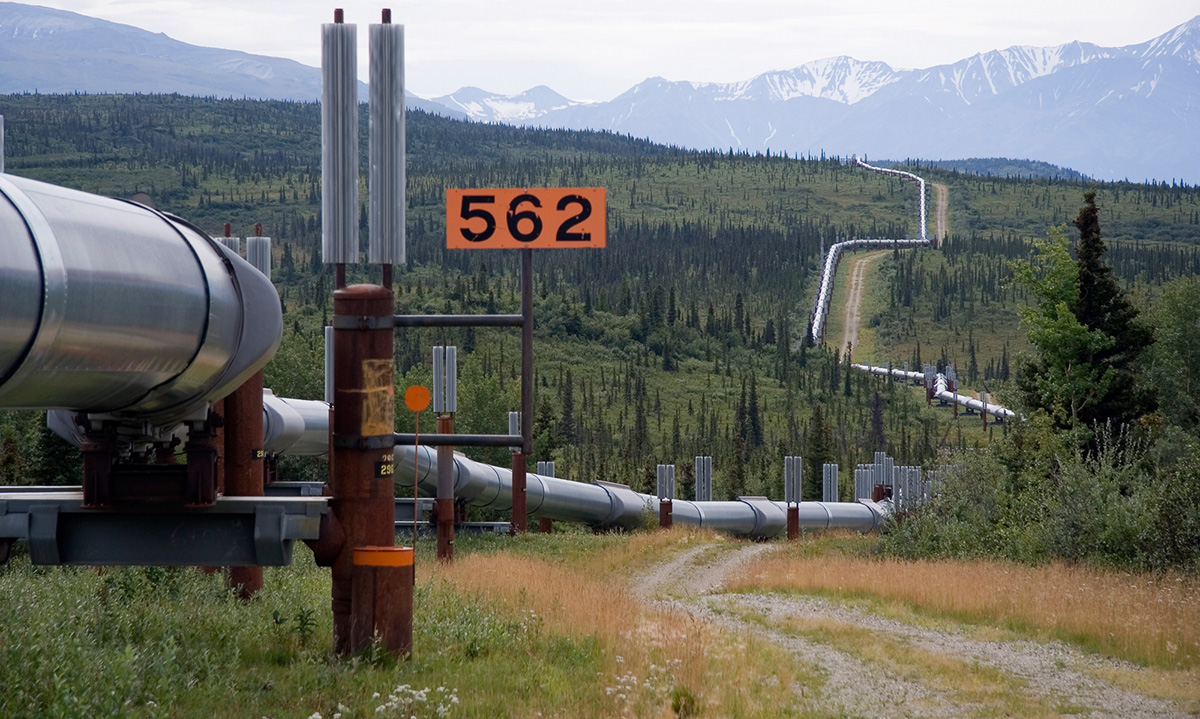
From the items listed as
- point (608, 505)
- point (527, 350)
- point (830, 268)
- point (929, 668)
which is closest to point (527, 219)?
point (527, 350)

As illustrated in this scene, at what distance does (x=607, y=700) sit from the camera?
26.1 feet

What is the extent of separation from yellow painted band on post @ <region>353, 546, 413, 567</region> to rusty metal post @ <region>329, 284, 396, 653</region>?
0.25 ft

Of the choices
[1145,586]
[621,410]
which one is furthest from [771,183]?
[1145,586]

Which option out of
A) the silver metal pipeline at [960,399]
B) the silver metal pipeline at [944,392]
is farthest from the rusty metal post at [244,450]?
the silver metal pipeline at [960,399]

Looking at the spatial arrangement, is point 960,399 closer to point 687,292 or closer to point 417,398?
point 687,292

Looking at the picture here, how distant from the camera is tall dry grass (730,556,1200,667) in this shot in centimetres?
1156

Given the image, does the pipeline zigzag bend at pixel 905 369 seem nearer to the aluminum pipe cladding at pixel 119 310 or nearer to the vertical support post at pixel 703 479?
the vertical support post at pixel 703 479

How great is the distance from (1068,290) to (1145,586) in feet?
75.2

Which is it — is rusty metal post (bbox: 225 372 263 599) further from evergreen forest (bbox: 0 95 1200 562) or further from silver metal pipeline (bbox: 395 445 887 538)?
evergreen forest (bbox: 0 95 1200 562)

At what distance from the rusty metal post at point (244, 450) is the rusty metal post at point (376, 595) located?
3.83 metres

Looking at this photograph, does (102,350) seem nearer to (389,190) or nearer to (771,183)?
(389,190)

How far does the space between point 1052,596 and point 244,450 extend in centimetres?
897

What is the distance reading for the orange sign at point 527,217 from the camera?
29.9ft

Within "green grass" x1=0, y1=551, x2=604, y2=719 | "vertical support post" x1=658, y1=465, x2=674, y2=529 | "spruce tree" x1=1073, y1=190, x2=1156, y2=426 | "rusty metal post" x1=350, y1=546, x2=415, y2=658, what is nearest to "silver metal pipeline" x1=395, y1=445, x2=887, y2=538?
"vertical support post" x1=658, y1=465, x2=674, y2=529
